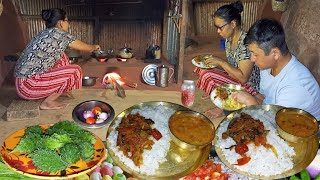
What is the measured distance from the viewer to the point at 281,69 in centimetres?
534

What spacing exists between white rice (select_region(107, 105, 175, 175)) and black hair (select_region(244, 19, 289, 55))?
5.26ft

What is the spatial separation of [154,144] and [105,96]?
13.9 feet

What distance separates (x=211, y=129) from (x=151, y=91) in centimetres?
458

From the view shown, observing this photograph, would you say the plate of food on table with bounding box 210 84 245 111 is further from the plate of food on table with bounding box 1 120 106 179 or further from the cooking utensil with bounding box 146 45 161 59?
the cooking utensil with bounding box 146 45 161 59

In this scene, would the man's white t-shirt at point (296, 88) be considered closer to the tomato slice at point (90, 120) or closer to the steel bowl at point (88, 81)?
the tomato slice at point (90, 120)

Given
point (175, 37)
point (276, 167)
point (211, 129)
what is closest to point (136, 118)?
point (211, 129)

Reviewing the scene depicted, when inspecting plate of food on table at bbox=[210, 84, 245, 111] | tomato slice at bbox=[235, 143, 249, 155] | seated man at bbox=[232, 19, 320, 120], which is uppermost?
seated man at bbox=[232, 19, 320, 120]

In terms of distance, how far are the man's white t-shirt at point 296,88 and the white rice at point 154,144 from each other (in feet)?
5.18

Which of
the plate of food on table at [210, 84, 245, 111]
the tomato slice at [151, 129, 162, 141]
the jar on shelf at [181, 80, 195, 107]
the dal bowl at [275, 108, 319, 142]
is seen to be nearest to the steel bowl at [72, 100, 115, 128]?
the jar on shelf at [181, 80, 195, 107]

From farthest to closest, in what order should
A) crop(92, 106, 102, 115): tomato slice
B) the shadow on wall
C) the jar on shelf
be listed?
the shadow on wall
the jar on shelf
crop(92, 106, 102, 115): tomato slice

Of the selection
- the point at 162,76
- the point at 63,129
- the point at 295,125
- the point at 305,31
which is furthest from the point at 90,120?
the point at 305,31

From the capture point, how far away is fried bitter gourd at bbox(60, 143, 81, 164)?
3898 millimetres

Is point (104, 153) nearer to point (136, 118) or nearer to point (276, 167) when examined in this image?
point (136, 118)

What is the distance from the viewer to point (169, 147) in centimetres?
415
